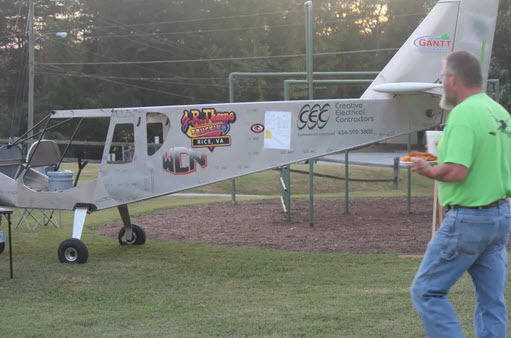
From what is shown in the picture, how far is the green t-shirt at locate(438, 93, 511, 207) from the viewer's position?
3896 mm

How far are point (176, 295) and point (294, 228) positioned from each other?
187 inches

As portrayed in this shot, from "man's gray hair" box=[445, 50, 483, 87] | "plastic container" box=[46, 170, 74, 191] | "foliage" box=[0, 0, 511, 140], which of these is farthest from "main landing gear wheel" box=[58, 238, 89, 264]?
"foliage" box=[0, 0, 511, 140]

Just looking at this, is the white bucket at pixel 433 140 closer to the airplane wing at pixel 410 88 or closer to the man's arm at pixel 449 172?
the man's arm at pixel 449 172

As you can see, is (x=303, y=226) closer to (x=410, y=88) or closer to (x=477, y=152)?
Answer: (x=410, y=88)

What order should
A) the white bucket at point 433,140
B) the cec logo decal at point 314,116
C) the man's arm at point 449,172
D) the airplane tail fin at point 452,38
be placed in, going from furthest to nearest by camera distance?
the airplane tail fin at point 452,38 < the cec logo decal at point 314,116 < the white bucket at point 433,140 < the man's arm at point 449,172

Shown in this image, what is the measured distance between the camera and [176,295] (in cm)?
699

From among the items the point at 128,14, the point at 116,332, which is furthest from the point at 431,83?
the point at 128,14

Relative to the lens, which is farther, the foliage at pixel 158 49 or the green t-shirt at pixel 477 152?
the foliage at pixel 158 49

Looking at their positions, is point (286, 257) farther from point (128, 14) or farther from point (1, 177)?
point (128, 14)

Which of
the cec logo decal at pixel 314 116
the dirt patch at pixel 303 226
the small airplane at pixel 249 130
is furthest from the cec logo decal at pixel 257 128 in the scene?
the dirt patch at pixel 303 226

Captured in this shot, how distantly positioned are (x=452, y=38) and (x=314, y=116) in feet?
7.59

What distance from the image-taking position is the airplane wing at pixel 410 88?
8648mm

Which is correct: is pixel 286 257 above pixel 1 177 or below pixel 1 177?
below

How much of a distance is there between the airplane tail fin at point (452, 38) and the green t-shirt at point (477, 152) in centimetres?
525
